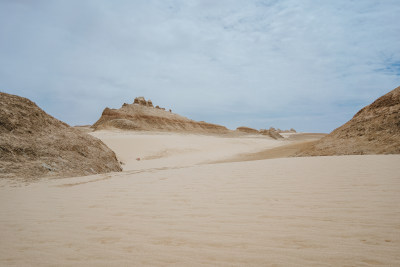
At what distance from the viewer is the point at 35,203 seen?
12.7 ft

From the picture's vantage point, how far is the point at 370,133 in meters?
9.20

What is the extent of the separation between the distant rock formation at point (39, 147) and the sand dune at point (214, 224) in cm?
230

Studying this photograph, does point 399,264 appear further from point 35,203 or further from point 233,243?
point 35,203

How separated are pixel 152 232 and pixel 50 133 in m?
7.85

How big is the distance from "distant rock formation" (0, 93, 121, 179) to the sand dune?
230 cm

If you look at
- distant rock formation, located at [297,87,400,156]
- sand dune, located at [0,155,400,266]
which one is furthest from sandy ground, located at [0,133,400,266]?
distant rock formation, located at [297,87,400,156]

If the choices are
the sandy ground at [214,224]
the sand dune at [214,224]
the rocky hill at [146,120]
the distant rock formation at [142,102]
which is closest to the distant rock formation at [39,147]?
the sandy ground at [214,224]

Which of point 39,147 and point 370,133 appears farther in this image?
point 370,133

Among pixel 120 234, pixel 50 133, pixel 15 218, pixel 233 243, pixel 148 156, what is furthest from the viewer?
pixel 148 156

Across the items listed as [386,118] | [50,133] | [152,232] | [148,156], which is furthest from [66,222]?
[148,156]

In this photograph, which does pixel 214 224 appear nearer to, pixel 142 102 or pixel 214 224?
pixel 214 224

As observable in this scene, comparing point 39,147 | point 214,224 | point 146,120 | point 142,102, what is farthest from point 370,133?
point 142,102

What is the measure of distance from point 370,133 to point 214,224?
944cm

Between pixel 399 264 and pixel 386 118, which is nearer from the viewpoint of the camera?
pixel 399 264
